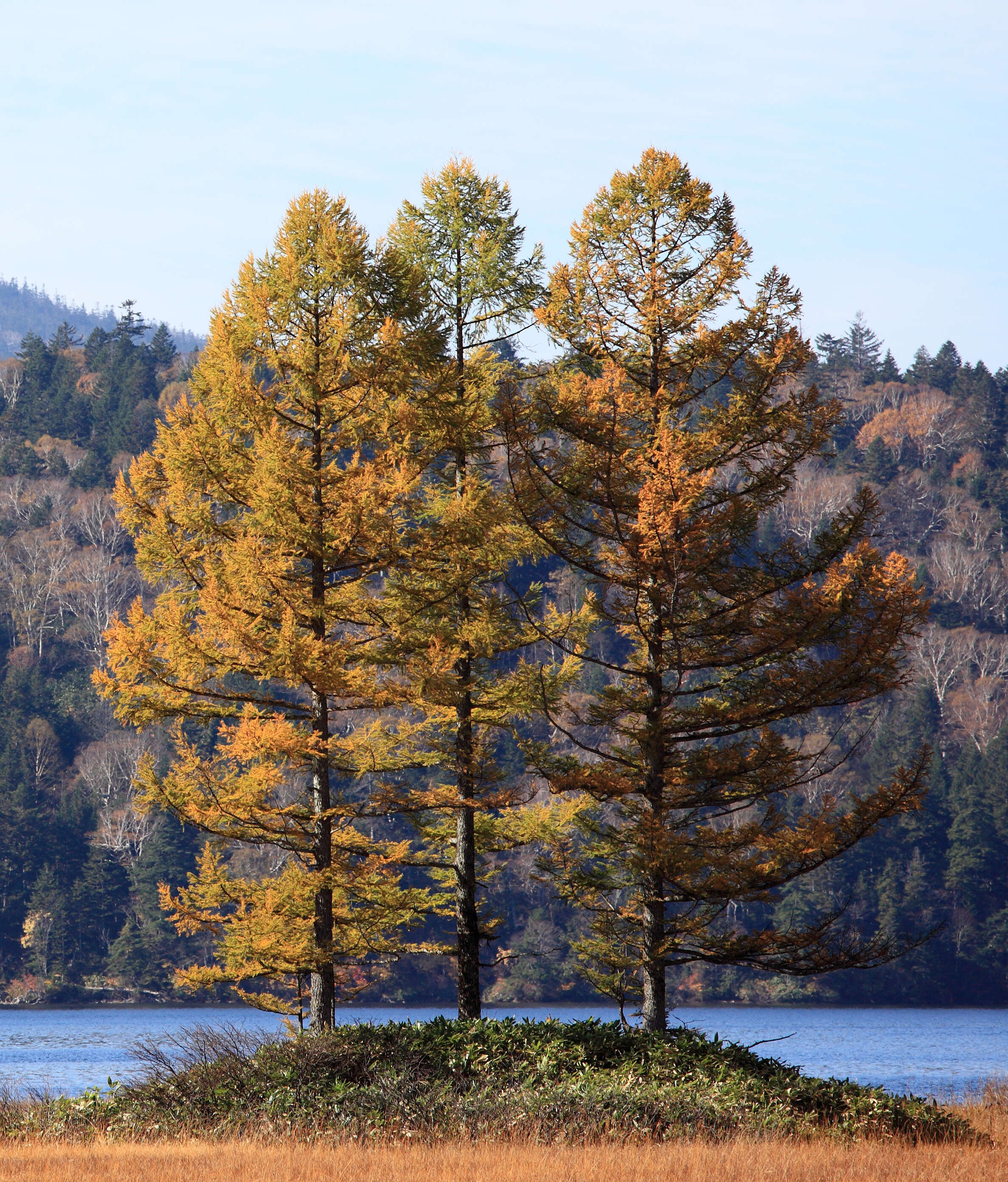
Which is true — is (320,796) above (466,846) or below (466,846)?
above

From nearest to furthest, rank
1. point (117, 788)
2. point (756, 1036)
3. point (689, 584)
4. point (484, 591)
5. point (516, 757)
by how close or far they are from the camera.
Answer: point (689, 584), point (484, 591), point (756, 1036), point (117, 788), point (516, 757)

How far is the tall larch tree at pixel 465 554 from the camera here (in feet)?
53.3

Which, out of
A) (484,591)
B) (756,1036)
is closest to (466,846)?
(484,591)

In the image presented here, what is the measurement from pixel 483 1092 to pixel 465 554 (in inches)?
258

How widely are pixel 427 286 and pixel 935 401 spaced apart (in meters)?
114

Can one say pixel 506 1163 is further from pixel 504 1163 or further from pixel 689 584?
pixel 689 584

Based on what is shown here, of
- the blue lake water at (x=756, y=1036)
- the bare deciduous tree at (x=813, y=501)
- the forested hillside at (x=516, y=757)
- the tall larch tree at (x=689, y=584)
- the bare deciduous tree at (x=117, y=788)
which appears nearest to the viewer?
the tall larch tree at (x=689, y=584)

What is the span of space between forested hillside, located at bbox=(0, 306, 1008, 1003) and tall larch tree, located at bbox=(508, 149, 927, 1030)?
132 ft

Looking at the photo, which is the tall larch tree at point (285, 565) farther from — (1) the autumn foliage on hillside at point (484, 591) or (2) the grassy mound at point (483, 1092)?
(2) the grassy mound at point (483, 1092)

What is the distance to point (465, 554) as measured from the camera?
1620cm

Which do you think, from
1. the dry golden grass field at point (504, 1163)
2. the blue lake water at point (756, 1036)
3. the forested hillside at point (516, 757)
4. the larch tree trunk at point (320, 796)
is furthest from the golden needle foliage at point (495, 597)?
the forested hillside at point (516, 757)

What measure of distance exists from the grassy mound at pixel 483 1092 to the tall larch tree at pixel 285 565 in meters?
1.99

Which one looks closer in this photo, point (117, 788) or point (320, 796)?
point (320, 796)

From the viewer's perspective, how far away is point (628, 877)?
16.7 m
